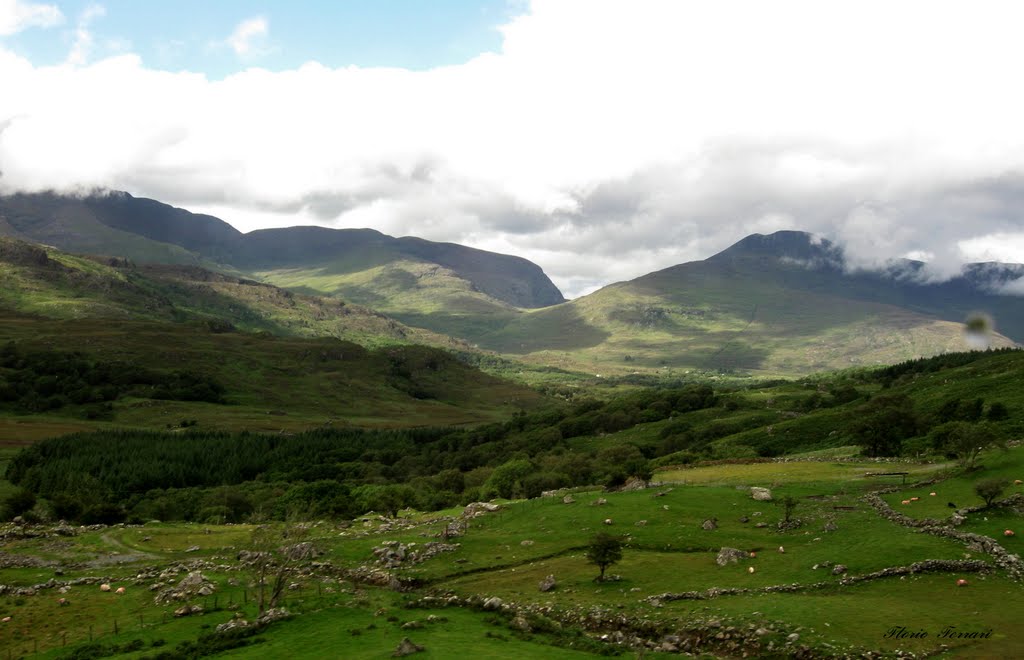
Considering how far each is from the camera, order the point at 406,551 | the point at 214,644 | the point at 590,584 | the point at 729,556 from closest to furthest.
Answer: the point at 214,644, the point at 590,584, the point at 729,556, the point at 406,551

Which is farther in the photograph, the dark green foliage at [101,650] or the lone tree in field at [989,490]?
the lone tree in field at [989,490]

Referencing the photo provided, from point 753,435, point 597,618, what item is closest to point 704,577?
point 597,618

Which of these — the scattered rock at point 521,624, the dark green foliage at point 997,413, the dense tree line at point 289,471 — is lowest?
the dense tree line at point 289,471

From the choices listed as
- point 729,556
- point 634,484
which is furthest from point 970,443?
point 634,484

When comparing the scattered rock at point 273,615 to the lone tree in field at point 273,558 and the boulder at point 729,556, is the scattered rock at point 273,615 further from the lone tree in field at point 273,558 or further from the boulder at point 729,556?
the boulder at point 729,556

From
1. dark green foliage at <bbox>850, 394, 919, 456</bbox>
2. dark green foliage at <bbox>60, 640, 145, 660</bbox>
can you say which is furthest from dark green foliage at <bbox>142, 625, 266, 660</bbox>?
dark green foliage at <bbox>850, 394, 919, 456</bbox>

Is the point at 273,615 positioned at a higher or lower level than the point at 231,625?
higher

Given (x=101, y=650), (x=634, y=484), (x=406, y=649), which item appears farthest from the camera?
(x=634, y=484)

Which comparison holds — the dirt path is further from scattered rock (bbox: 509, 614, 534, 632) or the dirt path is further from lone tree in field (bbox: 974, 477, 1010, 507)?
lone tree in field (bbox: 974, 477, 1010, 507)

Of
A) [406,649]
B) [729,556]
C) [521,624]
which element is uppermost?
[406,649]

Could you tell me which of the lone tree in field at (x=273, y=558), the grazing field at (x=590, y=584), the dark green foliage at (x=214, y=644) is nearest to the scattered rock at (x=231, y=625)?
the dark green foliage at (x=214, y=644)

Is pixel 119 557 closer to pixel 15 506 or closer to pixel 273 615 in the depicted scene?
pixel 273 615

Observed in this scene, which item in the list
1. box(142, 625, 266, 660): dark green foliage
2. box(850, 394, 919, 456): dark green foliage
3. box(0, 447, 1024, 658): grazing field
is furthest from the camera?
box(850, 394, 919, 456): dark green foliage

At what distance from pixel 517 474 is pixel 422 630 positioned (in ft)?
236
